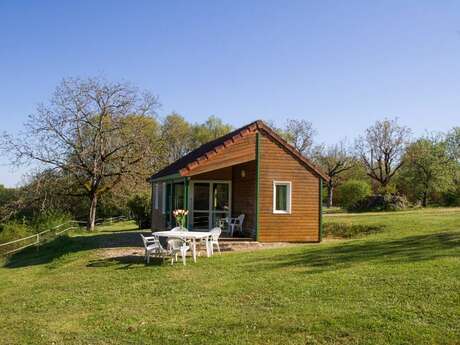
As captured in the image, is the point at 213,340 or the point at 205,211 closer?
the point at 213,340

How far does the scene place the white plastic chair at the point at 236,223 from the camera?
59.4ft

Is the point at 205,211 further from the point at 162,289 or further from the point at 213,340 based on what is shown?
the point at 213,340

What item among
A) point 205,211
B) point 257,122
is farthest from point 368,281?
point 205,211

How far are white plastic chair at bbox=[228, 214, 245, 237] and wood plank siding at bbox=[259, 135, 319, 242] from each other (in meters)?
1.23

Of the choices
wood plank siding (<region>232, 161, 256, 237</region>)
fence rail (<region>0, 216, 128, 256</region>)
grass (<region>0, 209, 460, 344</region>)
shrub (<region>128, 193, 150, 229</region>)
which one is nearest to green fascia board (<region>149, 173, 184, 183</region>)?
A: wood plank siding (<region>232, 161, 256, 237</region>)

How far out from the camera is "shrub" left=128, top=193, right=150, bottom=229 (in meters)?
30.2

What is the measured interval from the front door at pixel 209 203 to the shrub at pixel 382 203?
16.0 m

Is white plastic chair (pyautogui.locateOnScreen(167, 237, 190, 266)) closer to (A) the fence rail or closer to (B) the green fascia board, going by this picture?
(B) the green fascia board

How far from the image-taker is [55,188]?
29.9 metres

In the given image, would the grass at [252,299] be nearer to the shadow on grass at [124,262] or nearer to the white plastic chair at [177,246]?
the shadow on grass at [124,262]

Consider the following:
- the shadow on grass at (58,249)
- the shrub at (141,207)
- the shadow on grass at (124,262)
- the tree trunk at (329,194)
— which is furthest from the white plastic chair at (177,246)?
the tree trunk at (329,194)

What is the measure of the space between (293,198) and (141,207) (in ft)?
49.8

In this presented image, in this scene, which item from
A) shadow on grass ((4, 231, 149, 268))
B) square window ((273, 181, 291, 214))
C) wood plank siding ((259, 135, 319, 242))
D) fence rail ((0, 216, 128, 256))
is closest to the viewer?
shadow on grass ((4, 231, 149, 268))

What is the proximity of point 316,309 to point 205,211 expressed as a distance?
11.7m
